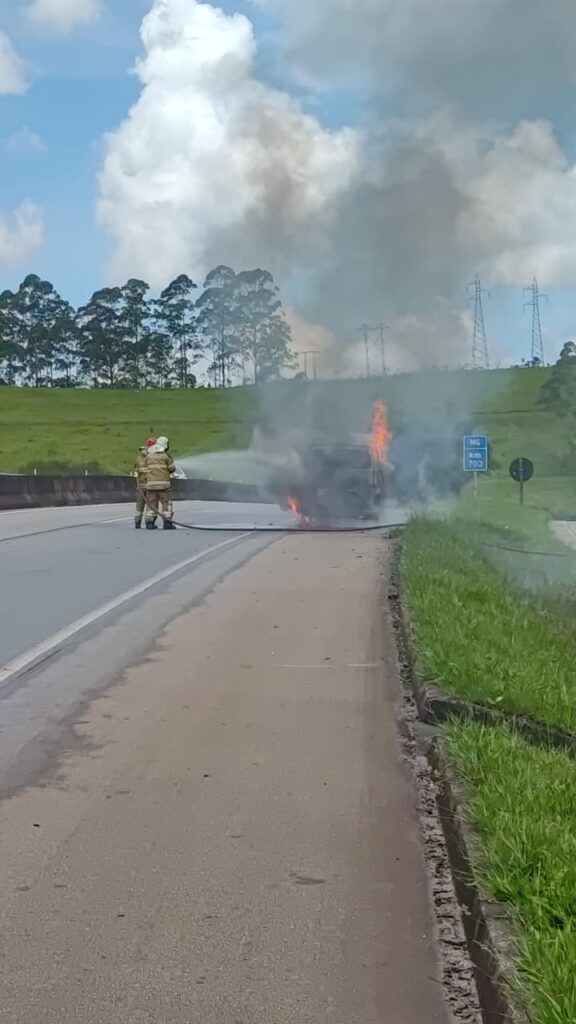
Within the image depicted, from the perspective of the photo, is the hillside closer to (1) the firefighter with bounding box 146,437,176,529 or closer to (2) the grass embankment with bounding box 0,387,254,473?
(2) the grass embankment with bounding box 0,387,254,473

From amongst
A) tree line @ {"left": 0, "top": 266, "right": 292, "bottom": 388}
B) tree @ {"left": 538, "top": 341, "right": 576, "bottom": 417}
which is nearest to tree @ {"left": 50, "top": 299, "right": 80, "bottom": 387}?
tree line @ {"left": 0, "top": 266, "right": 292, "bottom": 388}

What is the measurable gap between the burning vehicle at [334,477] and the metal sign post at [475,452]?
5279 mm

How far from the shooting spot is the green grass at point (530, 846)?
11.8ft

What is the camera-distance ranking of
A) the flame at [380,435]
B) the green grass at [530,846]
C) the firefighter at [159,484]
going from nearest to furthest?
the green grass at [530,846] → the firefighter at [159,484] → the flame at [380,435]

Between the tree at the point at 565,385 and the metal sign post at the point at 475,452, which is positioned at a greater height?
the tree at the point at 565,385

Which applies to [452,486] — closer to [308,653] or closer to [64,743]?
[308,653]

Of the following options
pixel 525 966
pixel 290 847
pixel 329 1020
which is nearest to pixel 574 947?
pixel 525 966

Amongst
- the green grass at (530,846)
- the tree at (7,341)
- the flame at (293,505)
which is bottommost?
the green grass at (530,846)

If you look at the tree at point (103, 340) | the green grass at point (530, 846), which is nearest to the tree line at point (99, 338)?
the tree at point (103, 340)

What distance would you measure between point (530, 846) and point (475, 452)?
2838cm

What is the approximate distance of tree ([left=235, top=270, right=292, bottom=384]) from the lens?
28875mm

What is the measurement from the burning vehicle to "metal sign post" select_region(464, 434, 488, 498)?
5.28 metres

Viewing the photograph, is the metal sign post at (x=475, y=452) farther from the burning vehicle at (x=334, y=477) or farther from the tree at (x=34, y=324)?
the tree at (x=34, y=324)

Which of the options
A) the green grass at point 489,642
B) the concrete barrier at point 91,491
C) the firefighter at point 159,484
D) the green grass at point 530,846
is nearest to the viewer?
the green grass at point 530,846
